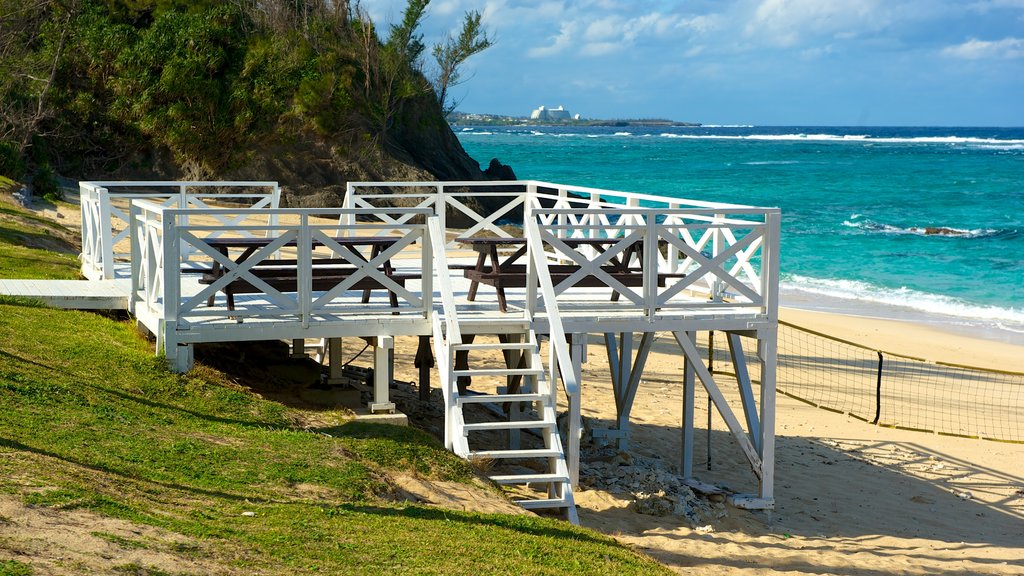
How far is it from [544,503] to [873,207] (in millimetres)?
53044

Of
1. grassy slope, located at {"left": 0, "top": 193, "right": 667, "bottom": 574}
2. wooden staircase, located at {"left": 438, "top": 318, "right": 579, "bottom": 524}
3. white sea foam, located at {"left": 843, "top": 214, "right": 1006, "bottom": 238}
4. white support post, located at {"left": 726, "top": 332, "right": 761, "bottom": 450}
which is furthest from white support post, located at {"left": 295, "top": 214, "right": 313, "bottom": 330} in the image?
white sea foam, located at {"left": 843, "top": 214, "right": 1006, "bottom": 238}

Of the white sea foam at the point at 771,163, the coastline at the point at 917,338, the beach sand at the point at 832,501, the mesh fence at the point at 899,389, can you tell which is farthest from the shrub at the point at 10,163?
the white sea foam at the point at 771,163

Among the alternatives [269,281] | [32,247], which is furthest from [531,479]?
[32,247]

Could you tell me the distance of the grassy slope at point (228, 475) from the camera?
586 centimetres

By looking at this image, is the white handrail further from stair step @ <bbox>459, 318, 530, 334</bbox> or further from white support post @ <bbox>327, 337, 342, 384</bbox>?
white support post @ <bbox>327, 337, 342, 384</bbox>

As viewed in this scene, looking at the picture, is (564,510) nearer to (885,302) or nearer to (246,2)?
(885,302)

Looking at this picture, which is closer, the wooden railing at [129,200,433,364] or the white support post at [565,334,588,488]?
the white support post at [565,334,588,488]

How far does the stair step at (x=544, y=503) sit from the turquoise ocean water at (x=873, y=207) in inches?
667

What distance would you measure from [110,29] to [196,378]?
25.9 m

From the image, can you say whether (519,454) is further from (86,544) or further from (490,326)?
(86,544)

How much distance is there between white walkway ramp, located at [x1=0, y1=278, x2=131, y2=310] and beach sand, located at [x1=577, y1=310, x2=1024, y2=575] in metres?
5.33

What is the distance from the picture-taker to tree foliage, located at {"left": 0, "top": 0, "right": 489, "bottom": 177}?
31047mm

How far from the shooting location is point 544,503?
8.75 meters

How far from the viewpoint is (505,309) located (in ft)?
34.7
